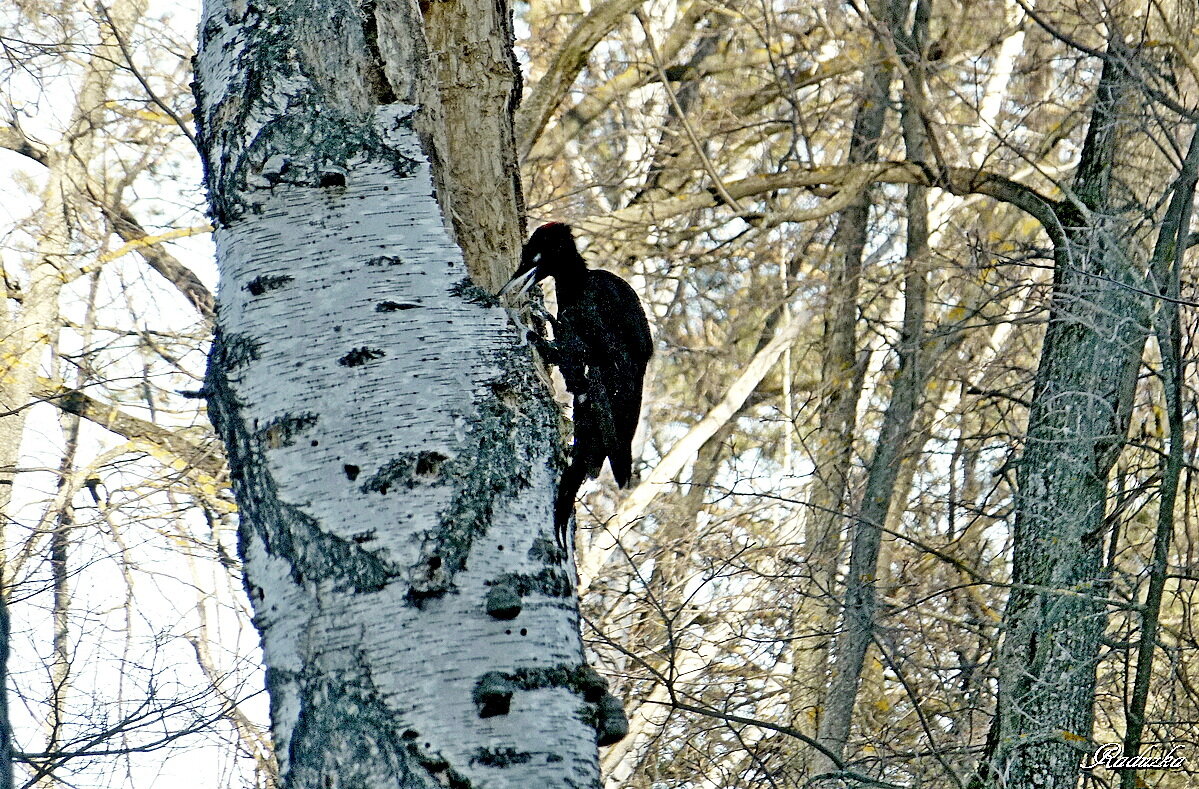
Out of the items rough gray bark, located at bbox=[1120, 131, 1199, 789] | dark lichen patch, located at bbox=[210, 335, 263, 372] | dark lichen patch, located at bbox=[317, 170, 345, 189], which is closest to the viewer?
dark lichen patch, located at bbox=[210, 335, 263, 372]

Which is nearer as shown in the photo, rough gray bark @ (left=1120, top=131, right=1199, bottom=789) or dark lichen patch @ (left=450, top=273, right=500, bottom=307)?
dark lichen patch @ (left=450, top=273, right=500, bottom=307)

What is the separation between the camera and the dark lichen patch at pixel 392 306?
211 centimetres

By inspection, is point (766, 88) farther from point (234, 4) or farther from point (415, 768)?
point (415, 768)

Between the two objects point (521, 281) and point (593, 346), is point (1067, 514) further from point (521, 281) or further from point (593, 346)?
point (521, 281)

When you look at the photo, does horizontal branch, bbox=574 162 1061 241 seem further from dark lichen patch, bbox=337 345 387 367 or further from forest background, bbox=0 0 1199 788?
dark lichen patch, bbox=337 345 387 367

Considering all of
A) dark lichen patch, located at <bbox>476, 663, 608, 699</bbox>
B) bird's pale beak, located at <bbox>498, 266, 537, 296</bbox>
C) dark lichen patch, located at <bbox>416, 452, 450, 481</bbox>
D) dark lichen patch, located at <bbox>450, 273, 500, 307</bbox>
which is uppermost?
bird's pale beak, located at <bbox>498, 266, 537, 296</bbox>

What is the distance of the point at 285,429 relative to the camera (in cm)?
202

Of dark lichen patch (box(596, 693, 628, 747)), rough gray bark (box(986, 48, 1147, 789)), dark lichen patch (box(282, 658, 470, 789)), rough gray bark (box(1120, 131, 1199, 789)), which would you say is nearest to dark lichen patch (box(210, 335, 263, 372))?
dark lichen patch (box(282, 658, 470, 789))

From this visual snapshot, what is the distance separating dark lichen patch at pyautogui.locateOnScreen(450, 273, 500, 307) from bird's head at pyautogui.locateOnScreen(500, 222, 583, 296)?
93cm

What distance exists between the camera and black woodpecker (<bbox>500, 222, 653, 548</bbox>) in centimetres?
334

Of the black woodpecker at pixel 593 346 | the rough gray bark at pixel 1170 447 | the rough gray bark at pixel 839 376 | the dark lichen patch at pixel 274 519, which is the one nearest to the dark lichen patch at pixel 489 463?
the dark lichen patch at pixel 274 519

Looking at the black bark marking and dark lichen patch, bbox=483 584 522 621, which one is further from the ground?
the black bark marking

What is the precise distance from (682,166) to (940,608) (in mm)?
3783

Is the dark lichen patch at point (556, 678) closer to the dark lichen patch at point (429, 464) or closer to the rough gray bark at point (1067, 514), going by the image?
the dark lichen patch at point (429, 464)
